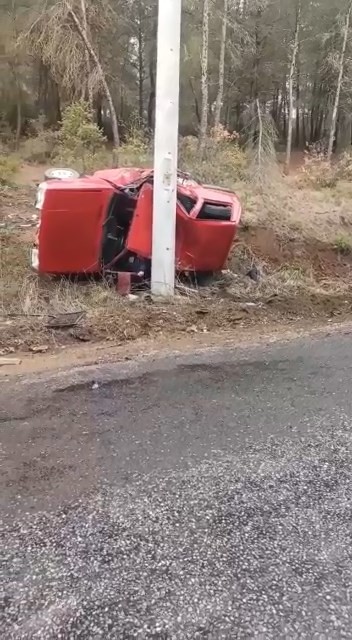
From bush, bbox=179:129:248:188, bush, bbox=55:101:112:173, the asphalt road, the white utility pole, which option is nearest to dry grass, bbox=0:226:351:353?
the white utility pole

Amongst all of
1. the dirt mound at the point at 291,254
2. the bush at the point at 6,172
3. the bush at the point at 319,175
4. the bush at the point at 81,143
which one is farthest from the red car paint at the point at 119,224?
the bush at the point at 319,175

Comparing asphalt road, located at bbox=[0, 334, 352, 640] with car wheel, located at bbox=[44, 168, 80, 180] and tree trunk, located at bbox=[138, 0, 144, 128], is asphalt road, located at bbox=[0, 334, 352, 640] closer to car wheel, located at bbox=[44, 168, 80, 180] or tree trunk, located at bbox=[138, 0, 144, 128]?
car wheel, located at bbox=[44, 168, 80, 180]

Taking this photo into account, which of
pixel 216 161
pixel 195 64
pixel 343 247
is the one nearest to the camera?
pixel 343 247

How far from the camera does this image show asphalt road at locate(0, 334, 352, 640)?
80.8 inches

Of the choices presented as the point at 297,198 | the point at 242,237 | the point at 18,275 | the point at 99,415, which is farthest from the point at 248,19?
the point at 99,415

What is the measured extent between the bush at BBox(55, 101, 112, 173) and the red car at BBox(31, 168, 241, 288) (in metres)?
7.98

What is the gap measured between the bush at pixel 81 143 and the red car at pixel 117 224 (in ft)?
26.2

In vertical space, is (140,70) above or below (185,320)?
above

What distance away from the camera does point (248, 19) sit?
2753 centimetres

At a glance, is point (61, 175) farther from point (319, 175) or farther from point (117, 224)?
point (319, 175)

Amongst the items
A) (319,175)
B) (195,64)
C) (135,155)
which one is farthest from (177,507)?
(195,64)

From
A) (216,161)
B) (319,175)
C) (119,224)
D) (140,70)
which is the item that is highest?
(140,70)

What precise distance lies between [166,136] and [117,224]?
94 cm

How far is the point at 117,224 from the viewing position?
5.78 m
